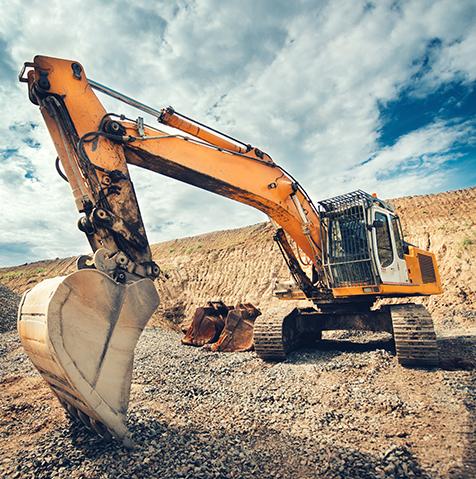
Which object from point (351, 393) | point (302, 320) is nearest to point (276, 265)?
point (302, 320)

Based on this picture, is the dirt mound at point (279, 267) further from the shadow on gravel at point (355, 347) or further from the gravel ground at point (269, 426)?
the gravel ground at point (269, 426)

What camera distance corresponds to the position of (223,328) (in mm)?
9898

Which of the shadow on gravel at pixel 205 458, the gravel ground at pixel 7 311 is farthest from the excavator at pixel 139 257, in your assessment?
the gravel ground at pixel 7 311

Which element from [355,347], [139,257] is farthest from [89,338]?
[355,347]

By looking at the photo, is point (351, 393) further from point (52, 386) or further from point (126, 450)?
point (52, 386)

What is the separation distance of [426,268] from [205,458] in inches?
248

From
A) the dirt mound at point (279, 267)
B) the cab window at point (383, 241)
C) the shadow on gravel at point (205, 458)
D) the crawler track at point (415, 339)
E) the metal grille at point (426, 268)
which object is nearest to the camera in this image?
the shadow on gravel at point (205, 458)

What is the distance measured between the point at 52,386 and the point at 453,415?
4441 millimetres

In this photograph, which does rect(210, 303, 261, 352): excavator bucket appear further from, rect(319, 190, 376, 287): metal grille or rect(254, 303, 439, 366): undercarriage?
rect(319, 190, 376, 287): metal grille

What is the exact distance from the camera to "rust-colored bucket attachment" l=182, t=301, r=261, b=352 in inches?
353

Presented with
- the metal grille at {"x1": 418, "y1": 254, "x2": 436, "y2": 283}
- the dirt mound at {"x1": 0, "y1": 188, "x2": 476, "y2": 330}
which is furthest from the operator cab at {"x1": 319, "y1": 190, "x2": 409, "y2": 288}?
the dirt mound at {"x1": 0, "y1": 188, "x2": 476, "y2": 330}

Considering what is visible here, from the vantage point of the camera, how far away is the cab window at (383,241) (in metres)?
6.78

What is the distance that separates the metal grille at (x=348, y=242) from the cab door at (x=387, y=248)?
197 millimetres

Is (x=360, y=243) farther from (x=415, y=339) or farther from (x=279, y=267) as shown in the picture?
(x=279, y=267)
